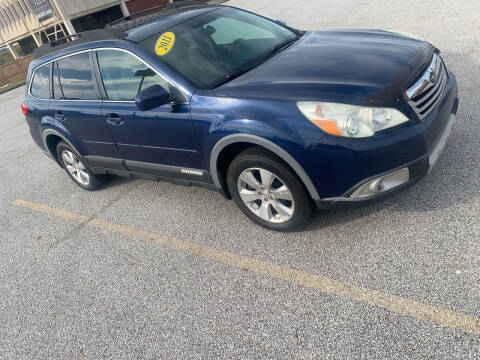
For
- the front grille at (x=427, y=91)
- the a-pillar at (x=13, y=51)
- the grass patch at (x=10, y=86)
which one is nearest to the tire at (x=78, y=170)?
the front grille at (x=427, y=91)

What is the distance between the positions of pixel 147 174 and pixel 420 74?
278 cm

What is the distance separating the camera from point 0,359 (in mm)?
3045

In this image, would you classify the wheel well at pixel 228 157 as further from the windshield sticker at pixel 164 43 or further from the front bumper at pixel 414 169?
the windshield sticker at pixel 164 43

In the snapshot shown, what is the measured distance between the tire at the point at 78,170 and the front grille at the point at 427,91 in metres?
3.88

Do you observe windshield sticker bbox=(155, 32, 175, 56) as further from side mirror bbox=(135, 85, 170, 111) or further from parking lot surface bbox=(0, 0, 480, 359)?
parking lot surface bbox=(0, 0, 480, 359)

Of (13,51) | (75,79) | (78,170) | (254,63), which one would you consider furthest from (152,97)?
(13,51)

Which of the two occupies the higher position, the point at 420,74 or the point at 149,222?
the point at 420,74

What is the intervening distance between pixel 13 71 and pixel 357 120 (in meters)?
23.7

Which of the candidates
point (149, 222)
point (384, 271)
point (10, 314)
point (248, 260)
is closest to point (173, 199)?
point (149, 222)

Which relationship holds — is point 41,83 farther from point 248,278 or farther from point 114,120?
point 248,278

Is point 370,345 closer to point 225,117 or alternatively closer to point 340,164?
point 340,164

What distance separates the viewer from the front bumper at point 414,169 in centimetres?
268

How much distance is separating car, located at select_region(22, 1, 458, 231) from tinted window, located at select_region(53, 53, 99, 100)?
13 millimetres

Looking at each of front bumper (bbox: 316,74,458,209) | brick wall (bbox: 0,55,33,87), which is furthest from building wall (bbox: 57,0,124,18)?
front bumper (bbox: 316,74,458,209)
